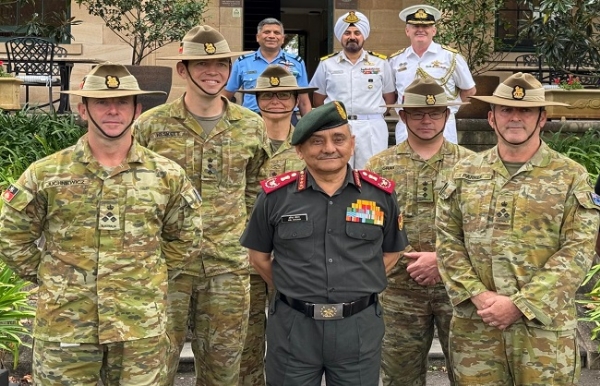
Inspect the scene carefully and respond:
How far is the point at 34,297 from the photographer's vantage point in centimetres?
724

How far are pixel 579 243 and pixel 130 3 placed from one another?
807cm

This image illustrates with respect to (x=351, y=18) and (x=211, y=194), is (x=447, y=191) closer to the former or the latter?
(x=211, y=194)

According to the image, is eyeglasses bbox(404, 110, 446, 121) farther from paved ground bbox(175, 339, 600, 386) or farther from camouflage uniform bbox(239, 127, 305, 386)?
paved ground bbox(175, 339, 600, 386)

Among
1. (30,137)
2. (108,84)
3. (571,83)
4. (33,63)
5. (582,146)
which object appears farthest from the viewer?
(33,63)

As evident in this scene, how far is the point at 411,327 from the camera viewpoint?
5.43m

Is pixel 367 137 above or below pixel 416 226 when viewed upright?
above

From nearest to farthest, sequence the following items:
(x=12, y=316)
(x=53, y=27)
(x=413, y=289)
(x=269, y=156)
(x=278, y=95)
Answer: (x=413, y=289)
(x=269, y=156)
(x=278, y=95)
(x=12, y=316)
(x=53, y=27)

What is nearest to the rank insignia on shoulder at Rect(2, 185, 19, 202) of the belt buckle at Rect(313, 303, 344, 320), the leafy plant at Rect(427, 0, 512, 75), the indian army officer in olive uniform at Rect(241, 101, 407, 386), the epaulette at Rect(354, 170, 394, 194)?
the indian army officer in olive uniform at Rect(241, 101, 407, 386)

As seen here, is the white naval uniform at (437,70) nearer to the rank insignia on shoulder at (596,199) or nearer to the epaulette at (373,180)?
the epaulette at (373,180)

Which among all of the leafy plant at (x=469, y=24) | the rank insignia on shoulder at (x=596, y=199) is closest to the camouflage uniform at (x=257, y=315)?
the rank insignia on shoulder at (x=596, y=199)

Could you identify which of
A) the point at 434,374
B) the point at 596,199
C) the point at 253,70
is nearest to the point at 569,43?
the point at 253,70

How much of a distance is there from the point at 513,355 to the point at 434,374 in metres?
2.31

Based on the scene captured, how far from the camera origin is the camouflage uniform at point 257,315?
5824 millimetres

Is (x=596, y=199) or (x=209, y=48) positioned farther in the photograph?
(x=209, y=48)
